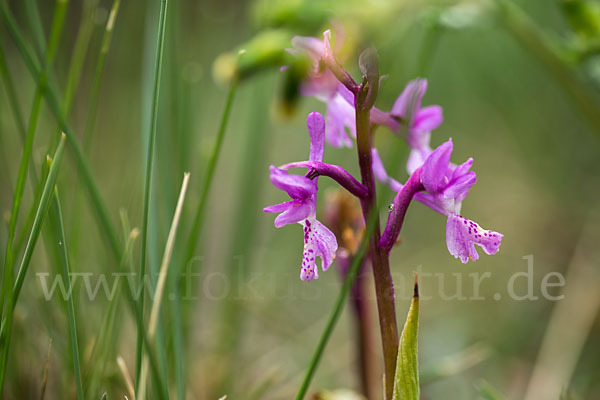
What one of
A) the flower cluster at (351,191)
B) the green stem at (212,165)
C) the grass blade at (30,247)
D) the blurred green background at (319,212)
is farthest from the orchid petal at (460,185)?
the grass blade at (30,247)

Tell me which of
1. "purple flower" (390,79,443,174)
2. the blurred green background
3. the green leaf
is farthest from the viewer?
the blurred green background

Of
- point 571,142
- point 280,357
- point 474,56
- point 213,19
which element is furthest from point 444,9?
point 213,19

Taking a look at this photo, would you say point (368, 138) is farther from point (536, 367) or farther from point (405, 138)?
point (536, 367)

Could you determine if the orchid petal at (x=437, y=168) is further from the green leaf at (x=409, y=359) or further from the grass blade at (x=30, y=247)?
the grass blade at (x=30, y=247)

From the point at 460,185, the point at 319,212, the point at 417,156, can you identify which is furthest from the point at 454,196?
the point at 319,212

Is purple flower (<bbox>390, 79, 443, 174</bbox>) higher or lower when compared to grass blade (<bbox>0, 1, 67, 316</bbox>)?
higher

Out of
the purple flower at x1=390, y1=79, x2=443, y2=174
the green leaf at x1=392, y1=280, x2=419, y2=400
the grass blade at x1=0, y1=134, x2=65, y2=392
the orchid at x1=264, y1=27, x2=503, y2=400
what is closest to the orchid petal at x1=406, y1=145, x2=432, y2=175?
the purple flower at x1=390, y1=79, x2=443, y2=174

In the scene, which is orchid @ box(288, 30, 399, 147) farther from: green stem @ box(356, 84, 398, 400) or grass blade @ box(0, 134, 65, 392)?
grass blade @ box(0, 134, 65, 392)

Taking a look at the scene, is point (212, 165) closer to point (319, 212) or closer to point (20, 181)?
point (20, 181)
